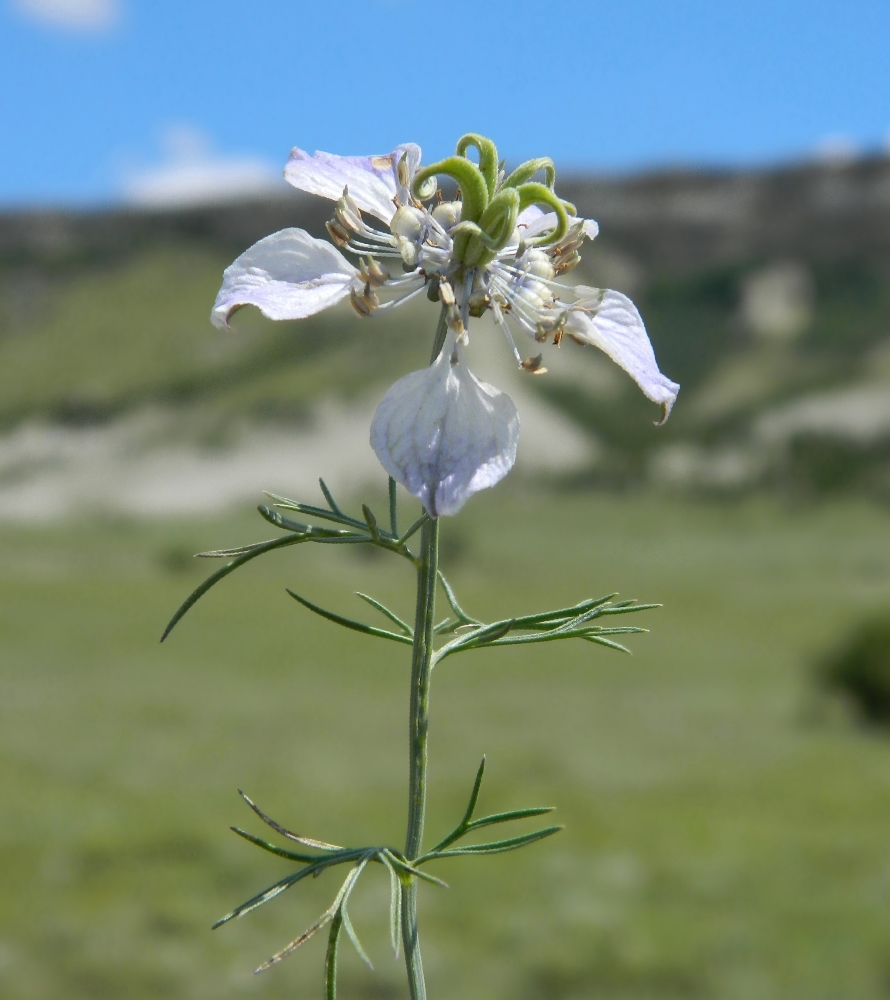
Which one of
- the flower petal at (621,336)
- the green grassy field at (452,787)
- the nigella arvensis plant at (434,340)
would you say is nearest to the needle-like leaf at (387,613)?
the nigella arvensis plant at (434,340)

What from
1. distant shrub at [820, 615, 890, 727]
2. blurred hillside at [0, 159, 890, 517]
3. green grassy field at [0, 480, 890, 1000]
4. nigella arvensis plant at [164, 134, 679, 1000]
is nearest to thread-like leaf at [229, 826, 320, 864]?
nigella arvensis plant at [164, 134, 679, 1000]

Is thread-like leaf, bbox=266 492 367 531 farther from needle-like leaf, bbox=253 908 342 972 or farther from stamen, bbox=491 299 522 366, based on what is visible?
needle-like leaf, bbox=253 908 342 972

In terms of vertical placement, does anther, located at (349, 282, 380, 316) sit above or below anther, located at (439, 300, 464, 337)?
above

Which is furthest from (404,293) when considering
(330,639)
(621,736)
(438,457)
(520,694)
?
(330,639)

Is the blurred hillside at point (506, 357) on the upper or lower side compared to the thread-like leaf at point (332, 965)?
upper

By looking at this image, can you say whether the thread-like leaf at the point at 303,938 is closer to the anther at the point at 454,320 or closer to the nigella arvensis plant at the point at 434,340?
the nigella arvensis plant at the point at 434,340

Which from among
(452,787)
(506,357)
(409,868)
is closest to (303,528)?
(409,868)
